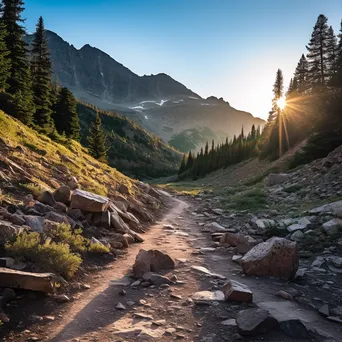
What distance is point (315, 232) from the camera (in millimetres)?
9953

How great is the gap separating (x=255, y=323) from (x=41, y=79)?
1652 inches

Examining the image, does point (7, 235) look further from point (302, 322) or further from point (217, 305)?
point (302, 322)

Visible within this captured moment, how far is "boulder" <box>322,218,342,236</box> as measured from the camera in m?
9.47

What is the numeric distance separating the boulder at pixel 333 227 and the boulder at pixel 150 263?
18.8 ft

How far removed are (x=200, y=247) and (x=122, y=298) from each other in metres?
5.44

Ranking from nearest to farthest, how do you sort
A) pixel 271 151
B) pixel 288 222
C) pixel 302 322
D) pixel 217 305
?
pixel 302 322 < pixel 217 305 < pixel 288 222 < pixel 271 151

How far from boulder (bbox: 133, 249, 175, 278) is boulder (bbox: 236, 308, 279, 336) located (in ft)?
10.4

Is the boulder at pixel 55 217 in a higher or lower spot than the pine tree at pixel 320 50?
lower

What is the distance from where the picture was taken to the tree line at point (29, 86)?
2767 centimetres

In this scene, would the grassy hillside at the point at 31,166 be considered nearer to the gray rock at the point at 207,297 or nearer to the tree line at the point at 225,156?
the gray rock at the point at 207,297

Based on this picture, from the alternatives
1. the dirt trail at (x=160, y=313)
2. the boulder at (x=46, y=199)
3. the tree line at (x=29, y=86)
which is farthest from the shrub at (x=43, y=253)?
the tree line at (x=29, y=86)

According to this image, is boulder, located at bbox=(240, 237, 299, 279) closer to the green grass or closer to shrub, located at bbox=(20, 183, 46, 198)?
shrub, located at bbox=(20, 183, 46, 198)

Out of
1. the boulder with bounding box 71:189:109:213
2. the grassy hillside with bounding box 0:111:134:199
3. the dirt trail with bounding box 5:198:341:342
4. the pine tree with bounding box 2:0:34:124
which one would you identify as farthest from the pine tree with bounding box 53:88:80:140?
the dirt trail with bounding box 5:198:341:342

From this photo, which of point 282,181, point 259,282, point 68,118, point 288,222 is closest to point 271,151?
point 282,181
